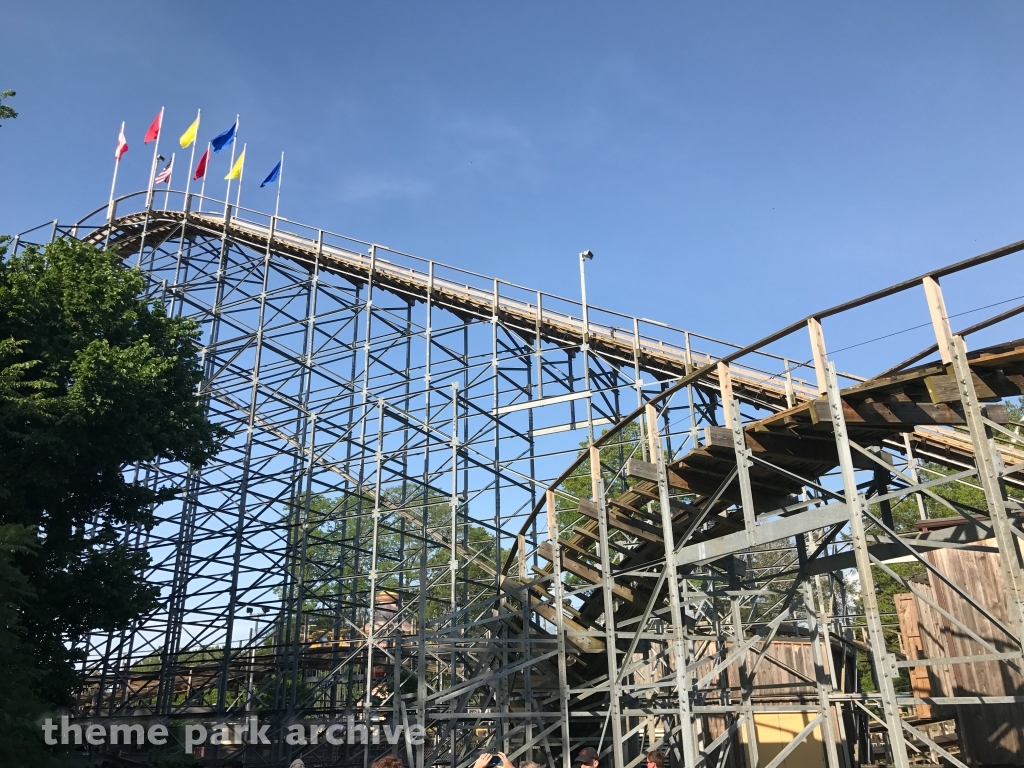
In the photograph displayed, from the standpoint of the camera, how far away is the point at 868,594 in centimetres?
715

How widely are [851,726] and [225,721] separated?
11460 mm

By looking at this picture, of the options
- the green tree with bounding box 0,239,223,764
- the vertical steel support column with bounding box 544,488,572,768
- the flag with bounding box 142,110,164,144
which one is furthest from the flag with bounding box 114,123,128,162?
the vertical steel support column with bounding box 544,488,572,768

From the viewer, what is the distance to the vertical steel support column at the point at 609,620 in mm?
9992

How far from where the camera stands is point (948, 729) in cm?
1289

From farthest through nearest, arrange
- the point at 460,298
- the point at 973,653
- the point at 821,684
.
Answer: the point at 460,298, the point at 973,653, the point at 821,684

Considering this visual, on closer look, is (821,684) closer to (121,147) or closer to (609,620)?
(609,620)

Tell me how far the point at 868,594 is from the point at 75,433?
12507mm

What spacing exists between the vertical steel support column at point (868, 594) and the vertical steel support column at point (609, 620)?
3572 millimetres

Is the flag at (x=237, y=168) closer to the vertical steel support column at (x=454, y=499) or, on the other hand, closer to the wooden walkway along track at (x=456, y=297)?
the wooden walkway along track at (x=456, y=297)

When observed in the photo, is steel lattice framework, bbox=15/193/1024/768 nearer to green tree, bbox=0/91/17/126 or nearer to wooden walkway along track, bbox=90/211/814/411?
wooden walkway along track, bbox=90/211/814/411

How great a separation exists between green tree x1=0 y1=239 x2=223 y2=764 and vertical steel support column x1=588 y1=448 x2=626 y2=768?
26.7 ft

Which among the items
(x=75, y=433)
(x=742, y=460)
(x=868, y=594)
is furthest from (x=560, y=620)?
(x=75, y=433)

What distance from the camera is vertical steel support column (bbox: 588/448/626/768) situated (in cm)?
999

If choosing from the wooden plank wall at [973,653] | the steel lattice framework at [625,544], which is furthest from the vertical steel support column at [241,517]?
the wooden plank wall at [973,653]
